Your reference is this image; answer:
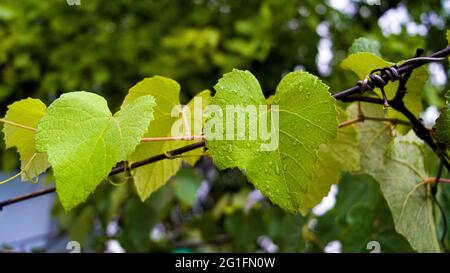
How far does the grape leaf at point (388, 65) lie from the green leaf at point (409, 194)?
0.06 meters

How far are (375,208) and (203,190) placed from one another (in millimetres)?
1945

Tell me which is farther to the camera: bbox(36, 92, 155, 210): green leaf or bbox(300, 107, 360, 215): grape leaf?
bbox(300, 107, 360, 215): grape leaf

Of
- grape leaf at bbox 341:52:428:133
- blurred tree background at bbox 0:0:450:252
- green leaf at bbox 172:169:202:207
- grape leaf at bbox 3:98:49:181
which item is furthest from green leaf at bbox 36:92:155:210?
blurred tree background at bbox 0:0:450:252

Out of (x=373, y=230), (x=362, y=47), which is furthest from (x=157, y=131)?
(x=373, y=230)

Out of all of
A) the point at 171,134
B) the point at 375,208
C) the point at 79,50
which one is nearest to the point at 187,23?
the point at 79,50

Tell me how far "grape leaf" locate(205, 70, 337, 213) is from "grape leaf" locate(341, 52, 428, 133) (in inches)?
3.2

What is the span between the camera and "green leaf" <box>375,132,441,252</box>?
Answer: 460 mm

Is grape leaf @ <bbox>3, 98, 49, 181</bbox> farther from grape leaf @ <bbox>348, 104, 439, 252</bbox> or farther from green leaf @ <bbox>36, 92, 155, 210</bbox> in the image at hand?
grape leaf @ <bbox>348, 104, 439, 252</bbox>

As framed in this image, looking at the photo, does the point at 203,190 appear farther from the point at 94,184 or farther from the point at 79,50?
the point at 94,184

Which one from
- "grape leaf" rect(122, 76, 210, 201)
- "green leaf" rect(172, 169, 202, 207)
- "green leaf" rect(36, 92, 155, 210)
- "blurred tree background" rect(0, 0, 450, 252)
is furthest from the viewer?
"blurred tree background" rect(0, 0, 450, 252)

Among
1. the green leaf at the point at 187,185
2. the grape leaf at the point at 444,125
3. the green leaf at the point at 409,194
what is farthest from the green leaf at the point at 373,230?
the green leaf at the point at 187,185

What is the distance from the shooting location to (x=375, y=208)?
0.65m

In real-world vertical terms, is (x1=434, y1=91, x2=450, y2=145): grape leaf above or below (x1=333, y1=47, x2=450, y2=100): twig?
below

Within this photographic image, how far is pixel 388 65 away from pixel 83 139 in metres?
0.24
